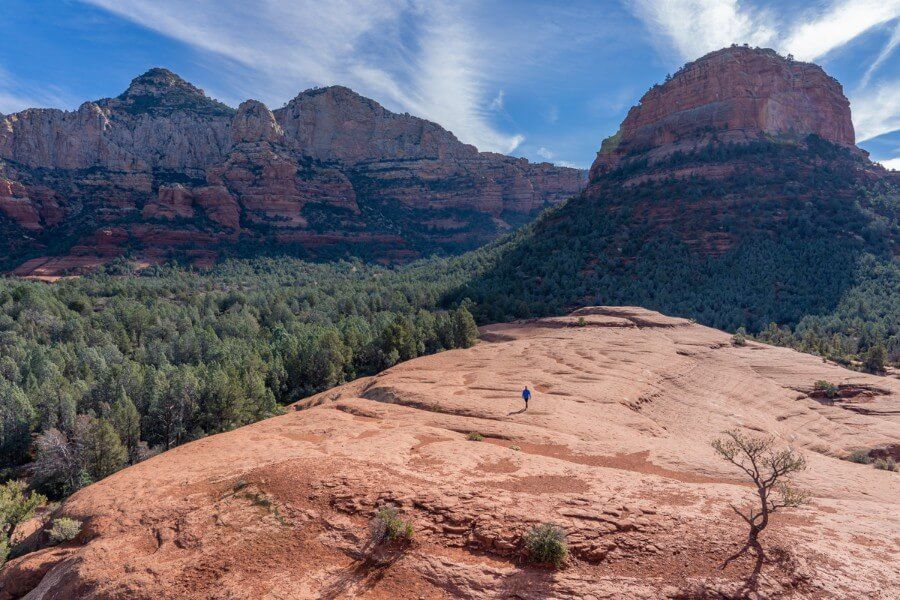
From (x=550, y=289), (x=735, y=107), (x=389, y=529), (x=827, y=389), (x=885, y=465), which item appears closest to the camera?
(x=389, y=529)

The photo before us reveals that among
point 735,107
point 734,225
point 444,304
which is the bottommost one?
point 444,304

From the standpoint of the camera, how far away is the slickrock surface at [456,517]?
936 cm

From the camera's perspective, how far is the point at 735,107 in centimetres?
10456

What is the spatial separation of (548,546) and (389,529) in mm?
3944

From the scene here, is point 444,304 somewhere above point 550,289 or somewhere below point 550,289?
below

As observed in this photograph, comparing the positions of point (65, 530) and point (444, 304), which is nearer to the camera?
point (65, 530)

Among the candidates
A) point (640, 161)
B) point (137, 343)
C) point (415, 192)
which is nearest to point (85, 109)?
point (415, 192)

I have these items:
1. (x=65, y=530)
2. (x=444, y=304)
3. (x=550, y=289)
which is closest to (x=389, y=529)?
(x=65, y=530)

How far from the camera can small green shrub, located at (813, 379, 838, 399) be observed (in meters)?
31.7

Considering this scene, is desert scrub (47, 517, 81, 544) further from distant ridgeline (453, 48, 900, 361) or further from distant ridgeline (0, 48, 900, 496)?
distant ridgeline (453, 48, 900, 361)

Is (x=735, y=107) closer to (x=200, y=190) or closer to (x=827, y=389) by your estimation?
(x=827, y=389)

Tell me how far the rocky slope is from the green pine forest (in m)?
27.0

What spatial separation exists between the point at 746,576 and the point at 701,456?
11251mm

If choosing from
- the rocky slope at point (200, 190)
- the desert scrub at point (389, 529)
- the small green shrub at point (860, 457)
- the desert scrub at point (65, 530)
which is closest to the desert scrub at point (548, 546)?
the desert scrub at point (389, 529)
